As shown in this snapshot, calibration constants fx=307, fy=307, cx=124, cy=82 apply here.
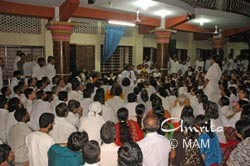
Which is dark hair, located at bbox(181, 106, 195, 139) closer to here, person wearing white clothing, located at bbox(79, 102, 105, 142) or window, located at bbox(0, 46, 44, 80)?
person wearing white clothing, located at bbox(79, 102, 105, 142)

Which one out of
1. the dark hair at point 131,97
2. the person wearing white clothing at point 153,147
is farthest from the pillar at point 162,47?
the person wearing white clothing at point 153,147

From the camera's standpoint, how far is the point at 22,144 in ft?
12.5

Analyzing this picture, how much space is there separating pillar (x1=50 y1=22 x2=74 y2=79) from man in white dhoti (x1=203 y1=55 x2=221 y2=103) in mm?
3672

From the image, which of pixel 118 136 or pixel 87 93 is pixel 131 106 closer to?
pixel 87 93

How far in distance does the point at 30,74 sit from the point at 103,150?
602cm

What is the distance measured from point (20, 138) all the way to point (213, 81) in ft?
17.6

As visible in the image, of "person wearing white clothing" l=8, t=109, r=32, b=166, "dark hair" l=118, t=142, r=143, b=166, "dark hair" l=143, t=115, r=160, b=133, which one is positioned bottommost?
"person wearing white clothing" l=8, t=109, r=32, b=166

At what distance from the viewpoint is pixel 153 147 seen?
3064 mm

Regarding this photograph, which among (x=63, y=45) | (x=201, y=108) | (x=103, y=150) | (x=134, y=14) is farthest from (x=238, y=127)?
(x=134, y=14)

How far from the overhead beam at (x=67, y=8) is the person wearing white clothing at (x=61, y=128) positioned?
3957 millimetres

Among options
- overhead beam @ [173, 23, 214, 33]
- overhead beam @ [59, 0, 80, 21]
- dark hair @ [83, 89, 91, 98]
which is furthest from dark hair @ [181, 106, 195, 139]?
overhead beam @ [173, 23, 214, 33]

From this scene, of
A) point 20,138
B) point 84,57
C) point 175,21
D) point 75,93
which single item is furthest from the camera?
point 84,57

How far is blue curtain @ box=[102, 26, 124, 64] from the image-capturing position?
11551mm

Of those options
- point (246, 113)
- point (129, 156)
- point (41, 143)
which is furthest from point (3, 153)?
point (246, 113)
